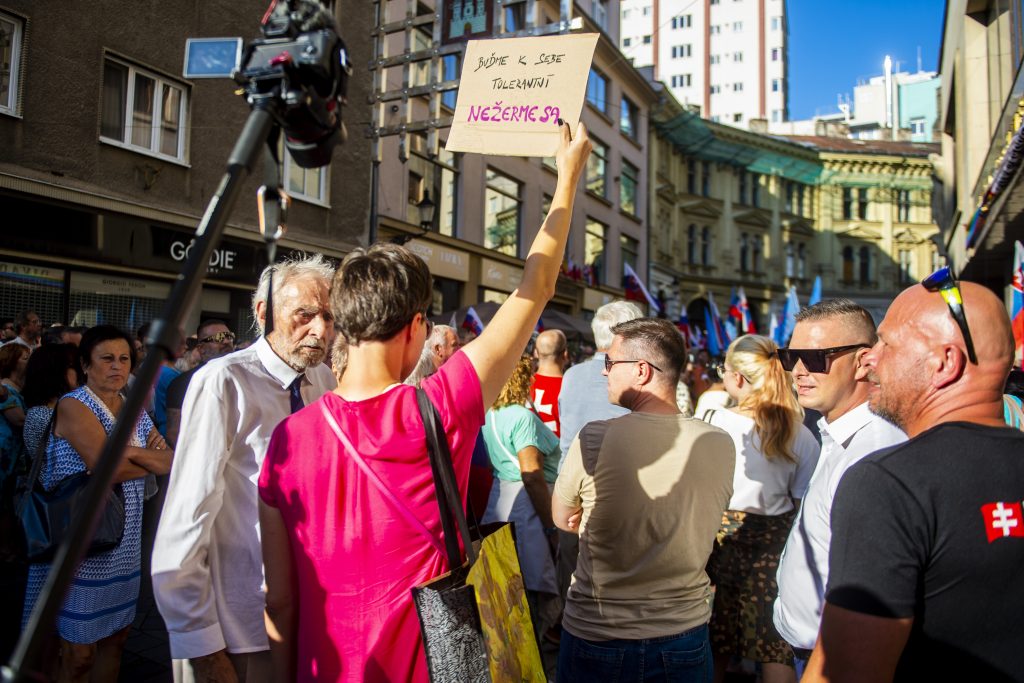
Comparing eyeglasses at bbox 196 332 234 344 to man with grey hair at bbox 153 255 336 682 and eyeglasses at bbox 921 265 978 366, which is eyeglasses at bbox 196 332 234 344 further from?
eyeglasses at bbox 921 265 978 366

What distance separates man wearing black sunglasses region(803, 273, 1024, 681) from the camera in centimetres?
139

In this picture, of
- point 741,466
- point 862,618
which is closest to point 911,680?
point 862,618

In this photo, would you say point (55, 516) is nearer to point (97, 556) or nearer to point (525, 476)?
point (97, 556)

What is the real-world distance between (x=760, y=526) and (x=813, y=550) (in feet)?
4.21

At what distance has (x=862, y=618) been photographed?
4.56 ft

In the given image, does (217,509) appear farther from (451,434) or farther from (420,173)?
(420,173)

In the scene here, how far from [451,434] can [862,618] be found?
930 mm

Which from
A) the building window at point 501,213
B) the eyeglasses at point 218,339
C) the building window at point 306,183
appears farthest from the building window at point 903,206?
the eyeglasses at point 218,339

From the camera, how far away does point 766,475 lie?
348cm

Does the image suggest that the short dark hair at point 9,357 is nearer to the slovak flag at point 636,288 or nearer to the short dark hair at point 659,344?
the short dark hair at point 659,344

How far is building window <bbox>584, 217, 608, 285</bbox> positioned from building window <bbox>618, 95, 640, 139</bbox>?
415 centimetres

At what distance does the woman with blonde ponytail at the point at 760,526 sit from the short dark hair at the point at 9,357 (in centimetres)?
581

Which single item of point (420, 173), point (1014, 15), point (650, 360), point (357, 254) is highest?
A: point (1014, 15)

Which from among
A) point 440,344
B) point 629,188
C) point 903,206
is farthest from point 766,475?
point 903,206
